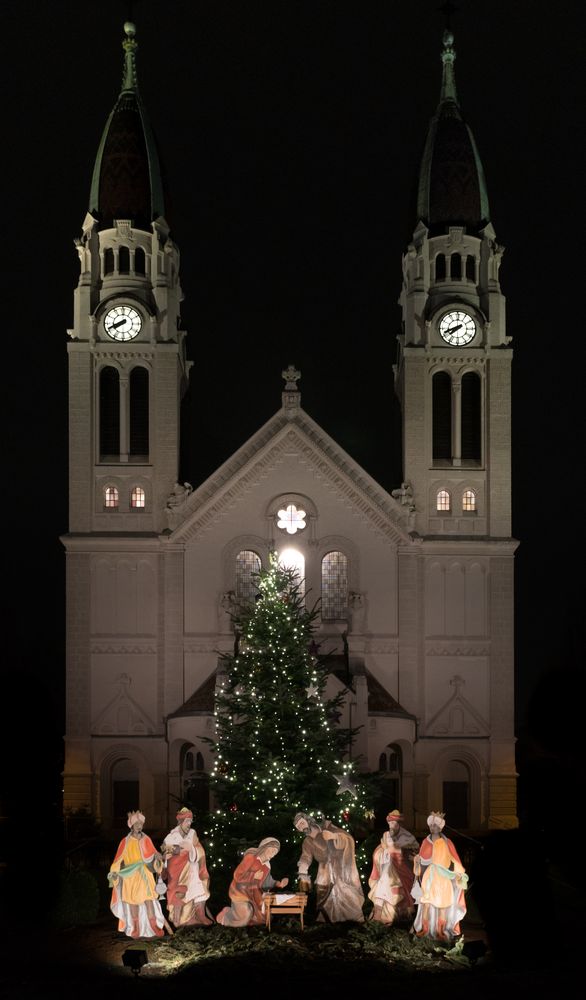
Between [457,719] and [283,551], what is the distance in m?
8.42

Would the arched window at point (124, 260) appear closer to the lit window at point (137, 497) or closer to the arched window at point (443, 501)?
the lit window at point (137, 497)

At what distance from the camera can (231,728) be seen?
3747 cm

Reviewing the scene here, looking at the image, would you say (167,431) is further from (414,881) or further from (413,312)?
(414,881)

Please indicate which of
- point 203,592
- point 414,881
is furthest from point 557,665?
point 414,881

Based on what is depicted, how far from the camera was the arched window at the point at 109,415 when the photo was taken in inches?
2071

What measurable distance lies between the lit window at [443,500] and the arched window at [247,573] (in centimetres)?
676

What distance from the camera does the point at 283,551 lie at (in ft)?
→ 167

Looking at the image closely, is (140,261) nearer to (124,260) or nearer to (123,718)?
(124,260)

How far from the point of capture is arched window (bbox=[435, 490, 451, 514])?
172ft

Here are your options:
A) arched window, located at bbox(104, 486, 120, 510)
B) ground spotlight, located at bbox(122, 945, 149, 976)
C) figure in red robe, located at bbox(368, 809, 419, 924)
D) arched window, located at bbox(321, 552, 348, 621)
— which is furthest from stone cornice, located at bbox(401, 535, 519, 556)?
ground spotlight, located at bbox(122, 945, 149, 976)

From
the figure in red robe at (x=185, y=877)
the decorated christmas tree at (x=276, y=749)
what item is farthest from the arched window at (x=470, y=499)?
the figure in red robe at (x=185, y=877)

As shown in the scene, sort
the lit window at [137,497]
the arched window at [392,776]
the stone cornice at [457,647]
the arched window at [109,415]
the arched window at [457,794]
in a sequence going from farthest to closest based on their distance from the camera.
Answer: the arched window at [109,415] < the lit window at [137,497] < the stone cornice at [457,647] < the arched window at [457,794] < the arched window at [392,776]

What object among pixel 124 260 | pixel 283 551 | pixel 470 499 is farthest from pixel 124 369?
pixel 470 499

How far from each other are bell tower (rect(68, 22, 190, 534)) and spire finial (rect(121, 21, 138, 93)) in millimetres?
4252
